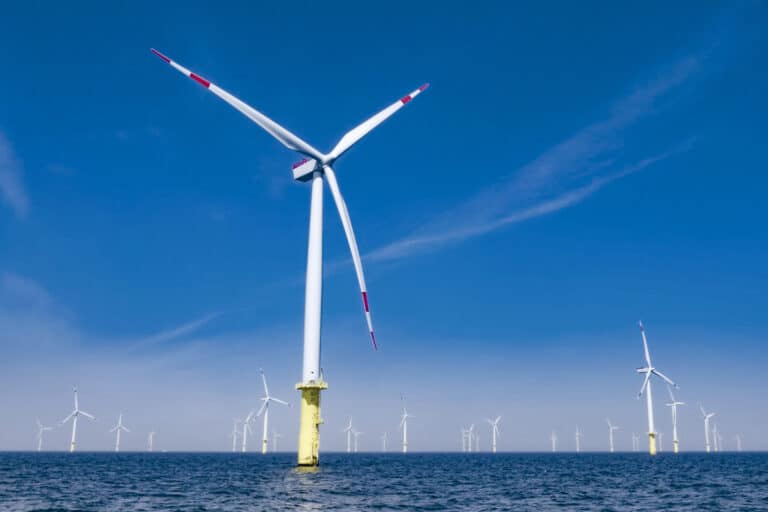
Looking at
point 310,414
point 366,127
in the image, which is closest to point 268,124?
point 366,127

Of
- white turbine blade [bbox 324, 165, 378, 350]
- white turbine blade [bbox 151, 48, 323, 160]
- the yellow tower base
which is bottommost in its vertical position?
the yellow tower base

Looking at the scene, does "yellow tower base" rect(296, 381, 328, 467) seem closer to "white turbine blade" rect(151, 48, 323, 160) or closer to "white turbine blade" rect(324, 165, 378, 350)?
"white turbine blade" rect(324, 165, 378, 350)

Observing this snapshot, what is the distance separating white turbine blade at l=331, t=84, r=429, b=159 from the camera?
72125 millimetres

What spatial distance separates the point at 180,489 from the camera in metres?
61.3

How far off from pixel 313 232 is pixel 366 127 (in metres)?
13.6

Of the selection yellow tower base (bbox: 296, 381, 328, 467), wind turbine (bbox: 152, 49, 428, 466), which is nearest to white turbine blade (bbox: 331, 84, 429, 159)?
wind turbine (bbox: 152, 49, 428, 466)

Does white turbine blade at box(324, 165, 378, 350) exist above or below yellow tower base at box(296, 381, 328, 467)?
above

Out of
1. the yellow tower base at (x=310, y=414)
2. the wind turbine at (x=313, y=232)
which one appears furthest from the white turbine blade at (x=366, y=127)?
the yellow tower base at (x=310, y=414)

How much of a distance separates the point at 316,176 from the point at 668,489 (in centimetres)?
4846

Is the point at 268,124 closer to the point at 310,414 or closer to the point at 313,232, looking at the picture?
the point at 313,232

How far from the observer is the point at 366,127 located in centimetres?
7369

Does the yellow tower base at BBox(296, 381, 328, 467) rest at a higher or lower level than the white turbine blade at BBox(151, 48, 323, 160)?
lower

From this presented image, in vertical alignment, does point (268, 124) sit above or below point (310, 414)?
above

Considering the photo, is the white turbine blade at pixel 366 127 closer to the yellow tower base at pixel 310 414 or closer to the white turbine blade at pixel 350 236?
the white turbine blade at pixel 350 236
